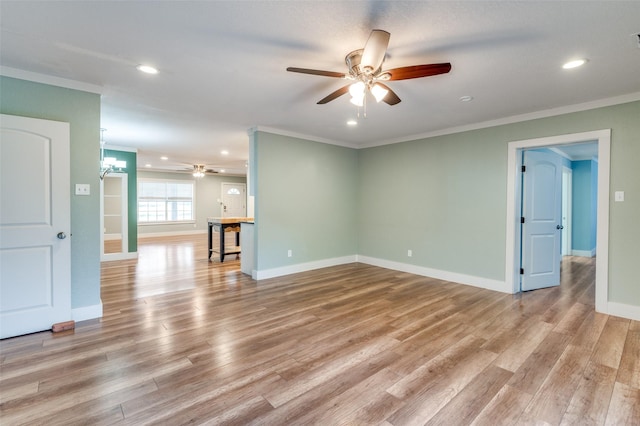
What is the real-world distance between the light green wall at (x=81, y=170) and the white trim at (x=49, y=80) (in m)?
0.04

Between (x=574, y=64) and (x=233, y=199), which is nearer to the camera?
(x=574, y=64)

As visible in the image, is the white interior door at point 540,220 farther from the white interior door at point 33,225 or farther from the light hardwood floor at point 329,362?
the white interior door at point 33,225

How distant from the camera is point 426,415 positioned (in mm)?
1818

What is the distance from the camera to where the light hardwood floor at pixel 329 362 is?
185 centimetres

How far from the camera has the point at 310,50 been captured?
8.01 feet

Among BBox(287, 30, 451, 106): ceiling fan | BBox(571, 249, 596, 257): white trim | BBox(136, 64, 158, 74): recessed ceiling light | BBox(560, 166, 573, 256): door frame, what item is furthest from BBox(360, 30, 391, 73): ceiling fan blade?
BBox(571, 249, 596, 257): white trim

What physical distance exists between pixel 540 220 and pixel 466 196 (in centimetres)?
109

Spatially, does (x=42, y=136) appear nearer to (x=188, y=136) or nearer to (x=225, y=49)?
(x=225, y=49)

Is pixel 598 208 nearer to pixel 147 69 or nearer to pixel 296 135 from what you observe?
pixel 296 135

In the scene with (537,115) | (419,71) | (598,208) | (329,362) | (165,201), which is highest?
A: (537,115)

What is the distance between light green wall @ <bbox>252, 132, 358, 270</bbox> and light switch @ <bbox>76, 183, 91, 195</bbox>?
2.24 meters

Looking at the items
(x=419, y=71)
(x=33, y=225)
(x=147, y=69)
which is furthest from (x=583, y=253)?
(x=33, y=225)

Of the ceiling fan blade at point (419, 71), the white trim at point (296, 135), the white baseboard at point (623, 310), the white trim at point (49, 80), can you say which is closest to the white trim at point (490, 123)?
the white trim at point (296, 135)

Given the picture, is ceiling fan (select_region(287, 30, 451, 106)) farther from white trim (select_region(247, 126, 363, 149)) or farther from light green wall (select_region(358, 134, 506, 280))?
light green wall (select_region(358, 134, 506, 280))
